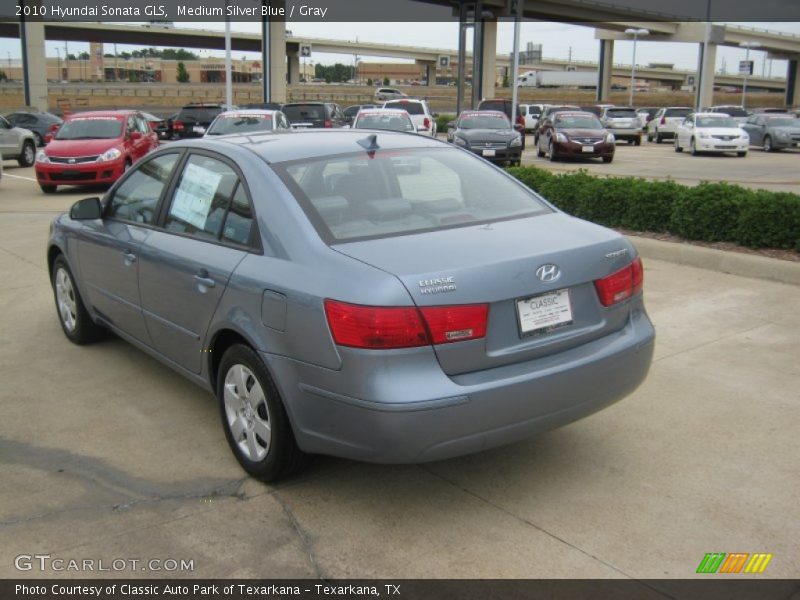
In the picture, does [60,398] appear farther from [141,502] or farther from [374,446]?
[374,446]

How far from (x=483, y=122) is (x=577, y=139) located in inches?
122

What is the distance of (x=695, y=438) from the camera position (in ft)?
14.5

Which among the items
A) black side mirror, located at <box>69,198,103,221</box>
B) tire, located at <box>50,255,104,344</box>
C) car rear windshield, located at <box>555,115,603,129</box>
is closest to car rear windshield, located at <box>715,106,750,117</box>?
car rear windshield, located at <box>555,115,603,129</box>

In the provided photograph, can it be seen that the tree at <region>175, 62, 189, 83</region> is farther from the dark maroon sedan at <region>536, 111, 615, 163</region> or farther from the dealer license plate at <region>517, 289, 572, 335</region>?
the dealer license plate at <region>517, 289, 572, 335</region>

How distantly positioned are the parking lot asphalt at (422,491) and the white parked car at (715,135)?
23445 millimetres

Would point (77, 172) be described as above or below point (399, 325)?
below

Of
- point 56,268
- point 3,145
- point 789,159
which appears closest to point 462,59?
point 789,159

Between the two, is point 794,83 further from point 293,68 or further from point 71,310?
point 71,310

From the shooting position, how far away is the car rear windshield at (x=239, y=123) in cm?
1806

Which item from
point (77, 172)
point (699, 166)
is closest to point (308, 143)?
point (77, 172)

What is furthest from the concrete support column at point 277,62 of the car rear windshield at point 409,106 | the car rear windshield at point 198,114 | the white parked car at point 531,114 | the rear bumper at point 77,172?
the rear bumper at point 77,172

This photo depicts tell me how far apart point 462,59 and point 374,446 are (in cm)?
4959

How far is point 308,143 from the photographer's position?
Result: 455 cm

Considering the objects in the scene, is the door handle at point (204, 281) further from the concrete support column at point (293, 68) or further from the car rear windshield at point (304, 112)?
the concrete support column at point (293, 68)
